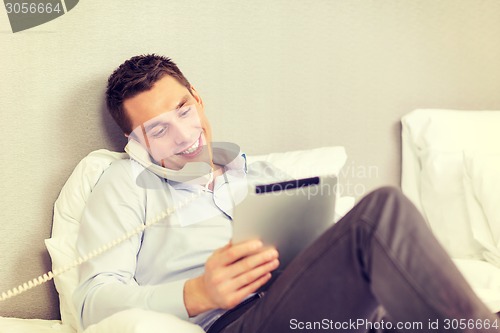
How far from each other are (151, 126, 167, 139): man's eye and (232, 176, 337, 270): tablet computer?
20.0 inches

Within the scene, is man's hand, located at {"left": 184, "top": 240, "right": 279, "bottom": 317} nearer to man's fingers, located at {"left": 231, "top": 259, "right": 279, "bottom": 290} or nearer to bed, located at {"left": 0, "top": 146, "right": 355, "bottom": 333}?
man's fingers, located at {"left": 231, "top": 259, "right": 279, "bottom": 290}

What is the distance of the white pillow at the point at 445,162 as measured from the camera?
6.03ft

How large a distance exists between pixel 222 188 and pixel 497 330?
2.61ft

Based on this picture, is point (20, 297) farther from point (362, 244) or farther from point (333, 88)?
point (333, 88)

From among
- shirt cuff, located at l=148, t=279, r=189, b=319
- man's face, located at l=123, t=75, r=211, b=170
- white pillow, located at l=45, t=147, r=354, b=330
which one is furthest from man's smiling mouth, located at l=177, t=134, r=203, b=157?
shirt cuff, located at l=148, t=279, r=189, b=319

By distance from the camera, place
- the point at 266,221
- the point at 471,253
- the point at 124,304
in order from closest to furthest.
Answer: the point at 266,221 → the point at 124,304 → the point at 471,253

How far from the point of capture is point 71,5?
60.1 inches

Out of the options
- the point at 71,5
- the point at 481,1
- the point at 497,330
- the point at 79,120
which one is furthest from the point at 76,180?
the point at 481,1

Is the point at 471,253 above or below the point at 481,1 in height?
below

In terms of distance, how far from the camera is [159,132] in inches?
56.3

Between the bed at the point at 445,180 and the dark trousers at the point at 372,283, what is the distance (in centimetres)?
63
